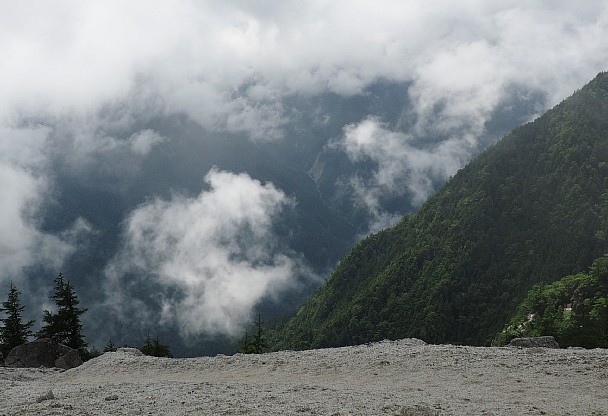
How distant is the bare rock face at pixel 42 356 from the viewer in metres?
49.2

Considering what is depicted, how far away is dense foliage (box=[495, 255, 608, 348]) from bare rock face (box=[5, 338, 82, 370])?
85991 mm

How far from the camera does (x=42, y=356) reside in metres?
49.9

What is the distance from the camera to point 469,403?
22.8 m

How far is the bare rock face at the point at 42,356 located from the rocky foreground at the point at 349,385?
45.8 ft

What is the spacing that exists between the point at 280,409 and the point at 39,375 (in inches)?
1030

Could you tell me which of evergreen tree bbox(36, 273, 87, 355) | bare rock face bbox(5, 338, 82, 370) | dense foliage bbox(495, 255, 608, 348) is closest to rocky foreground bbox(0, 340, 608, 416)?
bare rock face bbox(5, 338, 82, 370)

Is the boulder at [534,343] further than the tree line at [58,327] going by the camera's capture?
No

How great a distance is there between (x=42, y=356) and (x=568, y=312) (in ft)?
444

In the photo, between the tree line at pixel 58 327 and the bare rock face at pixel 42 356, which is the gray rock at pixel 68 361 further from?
the tree line at pixel 58 327

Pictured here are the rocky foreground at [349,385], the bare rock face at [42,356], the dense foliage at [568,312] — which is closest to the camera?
the rocky foreground at [349,385]

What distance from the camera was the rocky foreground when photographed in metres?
22.4

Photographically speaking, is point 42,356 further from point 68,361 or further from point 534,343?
point 534,343

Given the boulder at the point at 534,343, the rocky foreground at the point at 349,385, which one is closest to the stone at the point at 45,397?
the rocky foreground at the point at 349,385

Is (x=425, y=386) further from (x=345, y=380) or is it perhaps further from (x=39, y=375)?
(x=39, y=375)
